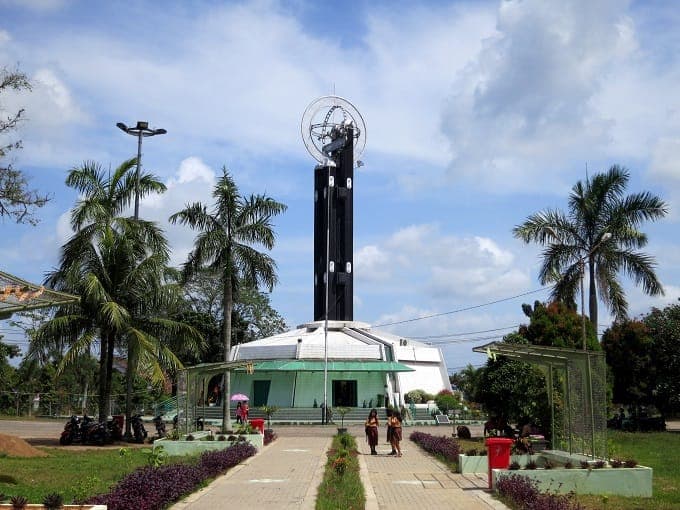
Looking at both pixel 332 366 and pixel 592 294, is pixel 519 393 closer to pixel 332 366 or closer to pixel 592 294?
pixel 592 294

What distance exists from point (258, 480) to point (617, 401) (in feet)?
117

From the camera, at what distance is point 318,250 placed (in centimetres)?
6131

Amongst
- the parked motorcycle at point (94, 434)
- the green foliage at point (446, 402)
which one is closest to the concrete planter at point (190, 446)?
the parked motorcycle at point (94, 434)


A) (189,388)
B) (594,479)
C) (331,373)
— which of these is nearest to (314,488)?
(594,479)

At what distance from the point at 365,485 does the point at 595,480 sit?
4084 mm

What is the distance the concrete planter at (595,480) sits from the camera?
13258 mm

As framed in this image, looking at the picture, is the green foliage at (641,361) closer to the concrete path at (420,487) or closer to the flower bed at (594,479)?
the concrete path at (420,487)

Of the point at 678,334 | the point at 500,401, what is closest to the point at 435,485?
the point at 500,401

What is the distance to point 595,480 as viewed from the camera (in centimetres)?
1334

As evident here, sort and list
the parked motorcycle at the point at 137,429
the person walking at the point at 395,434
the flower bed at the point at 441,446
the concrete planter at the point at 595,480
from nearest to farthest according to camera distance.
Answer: the concrete planter at the point at 595,480, the flower bed at the point at 441,446, the person walking at the point at 395,434, the parked motorcycle at the point at 137,429

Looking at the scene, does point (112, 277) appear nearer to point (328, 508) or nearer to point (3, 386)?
point (328, 508)

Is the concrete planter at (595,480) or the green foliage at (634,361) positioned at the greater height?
the green foliage at (634,361)

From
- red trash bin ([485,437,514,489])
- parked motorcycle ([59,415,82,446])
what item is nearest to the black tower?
parked motorcycle ([59,415,82,446])

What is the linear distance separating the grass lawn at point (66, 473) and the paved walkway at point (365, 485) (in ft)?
5.27
